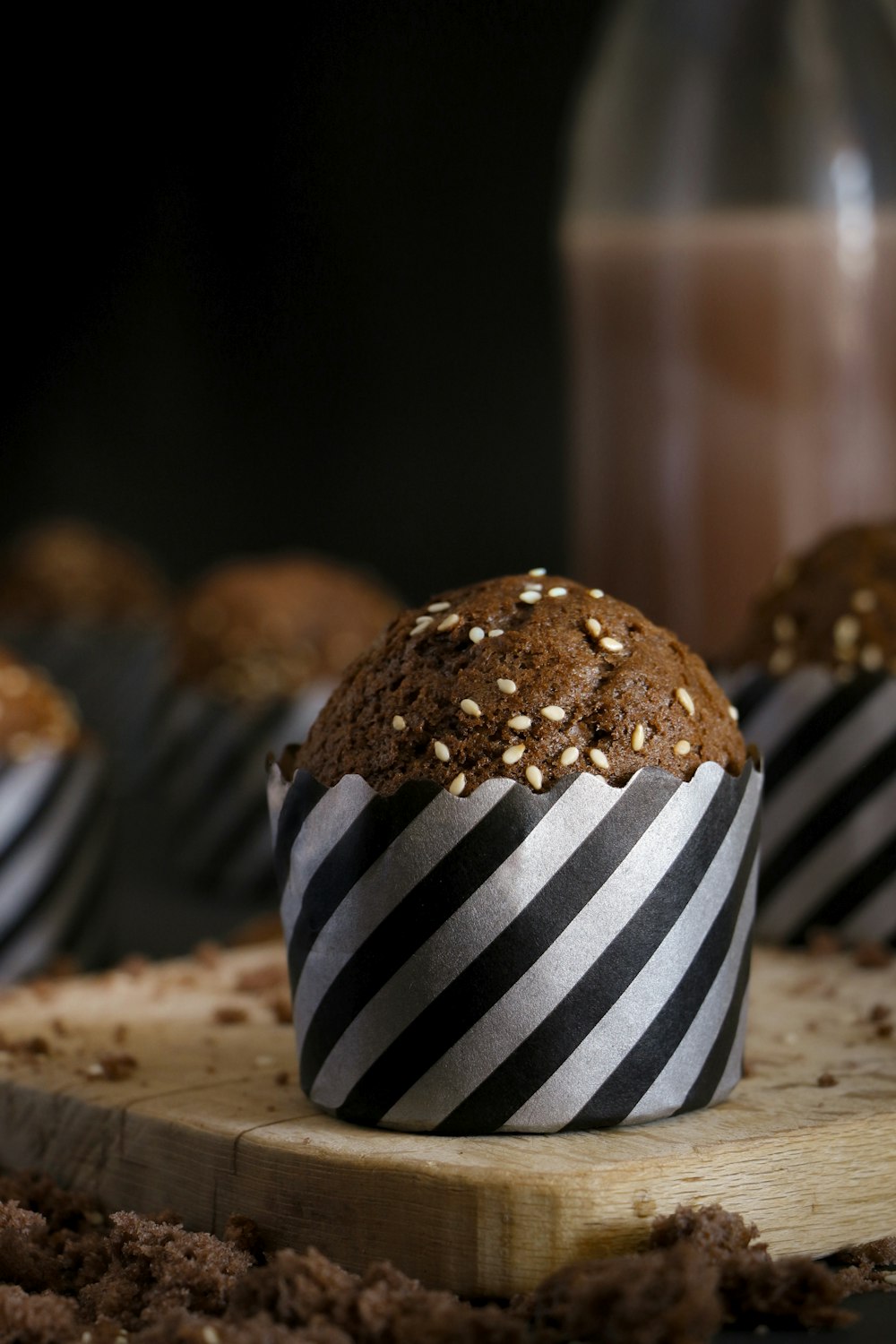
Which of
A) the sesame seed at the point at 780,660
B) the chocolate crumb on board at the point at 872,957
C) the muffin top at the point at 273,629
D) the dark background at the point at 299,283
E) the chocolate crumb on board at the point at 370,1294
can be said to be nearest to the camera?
the chocolate crumb on board at the point at 370,1294

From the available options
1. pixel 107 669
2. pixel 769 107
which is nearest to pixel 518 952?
pixel 769 107

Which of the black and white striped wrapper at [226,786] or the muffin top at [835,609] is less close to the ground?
the muffin top at [835,609]

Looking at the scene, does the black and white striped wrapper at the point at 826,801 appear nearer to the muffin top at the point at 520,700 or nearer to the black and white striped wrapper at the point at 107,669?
the muffin top at the point at 520,700

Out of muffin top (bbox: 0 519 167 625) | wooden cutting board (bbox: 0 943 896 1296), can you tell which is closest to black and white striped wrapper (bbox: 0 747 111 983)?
wooden cutting board (bbox: 0 943 896 1296)

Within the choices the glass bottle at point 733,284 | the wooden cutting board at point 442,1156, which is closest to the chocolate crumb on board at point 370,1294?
the wooden cutting board at point 442,1156

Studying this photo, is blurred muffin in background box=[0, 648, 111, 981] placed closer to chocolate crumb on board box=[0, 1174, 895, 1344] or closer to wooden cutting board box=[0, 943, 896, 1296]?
wooden cutting board box=[0, 943, 896, 1296]

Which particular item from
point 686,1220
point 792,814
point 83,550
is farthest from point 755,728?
point 83,550
